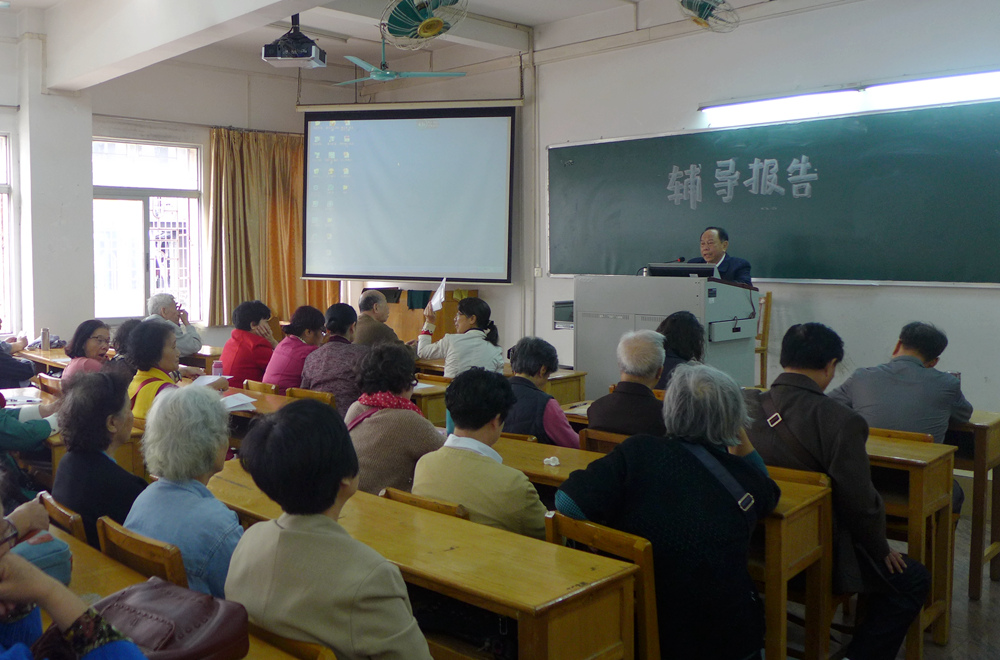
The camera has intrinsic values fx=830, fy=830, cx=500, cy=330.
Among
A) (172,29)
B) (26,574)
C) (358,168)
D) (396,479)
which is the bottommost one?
(396,479)

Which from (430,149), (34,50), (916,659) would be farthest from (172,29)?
(916,659)

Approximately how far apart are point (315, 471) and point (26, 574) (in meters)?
0.51

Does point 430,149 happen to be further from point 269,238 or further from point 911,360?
point 911,360

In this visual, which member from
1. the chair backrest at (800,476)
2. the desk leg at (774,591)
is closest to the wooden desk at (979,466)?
the chair backrest at (800,476)

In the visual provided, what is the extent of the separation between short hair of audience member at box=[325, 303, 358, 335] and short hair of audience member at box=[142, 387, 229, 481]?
239 centimetres

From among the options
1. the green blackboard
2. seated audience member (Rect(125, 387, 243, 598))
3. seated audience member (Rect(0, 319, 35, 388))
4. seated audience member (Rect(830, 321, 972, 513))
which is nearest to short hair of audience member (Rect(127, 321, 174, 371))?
seated audience member (Rect(125, 387, 243, 598))

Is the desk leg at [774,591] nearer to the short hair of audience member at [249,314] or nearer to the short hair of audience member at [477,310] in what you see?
the short hair of audience member at [477,310]

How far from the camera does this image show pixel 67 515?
2029 mm

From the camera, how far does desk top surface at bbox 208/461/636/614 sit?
1.66m

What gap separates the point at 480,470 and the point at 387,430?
0.51 m

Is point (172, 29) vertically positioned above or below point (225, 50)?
below

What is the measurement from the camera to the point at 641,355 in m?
3.01

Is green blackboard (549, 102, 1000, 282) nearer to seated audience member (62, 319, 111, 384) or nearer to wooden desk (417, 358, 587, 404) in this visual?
wooden desk (417, 358, 587, 404)

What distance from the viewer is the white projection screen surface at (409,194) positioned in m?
7.59
